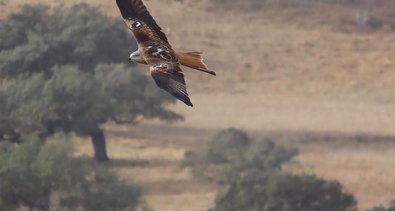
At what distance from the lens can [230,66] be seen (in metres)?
44.6

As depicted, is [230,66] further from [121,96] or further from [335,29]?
[121,96]

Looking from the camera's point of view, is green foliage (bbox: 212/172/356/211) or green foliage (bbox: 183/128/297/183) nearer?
green foliage (bbox: 212/172/356/211)

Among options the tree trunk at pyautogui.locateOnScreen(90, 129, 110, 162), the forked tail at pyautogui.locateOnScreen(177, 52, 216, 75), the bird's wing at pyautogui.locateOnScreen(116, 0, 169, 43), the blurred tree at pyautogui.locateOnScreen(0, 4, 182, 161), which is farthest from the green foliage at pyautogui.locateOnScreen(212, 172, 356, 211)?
the forked tail at pyautogui.locateOnScreen(177, 52, 216, 75)

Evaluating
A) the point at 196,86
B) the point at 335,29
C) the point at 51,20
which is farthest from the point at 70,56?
the point at 335,29

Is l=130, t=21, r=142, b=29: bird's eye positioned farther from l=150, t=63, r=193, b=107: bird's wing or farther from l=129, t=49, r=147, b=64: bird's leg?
l=150, t=63, r=193, b=107: bird's wing

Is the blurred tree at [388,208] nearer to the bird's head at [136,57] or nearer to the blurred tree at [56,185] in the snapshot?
the blurred tree at [56,185]

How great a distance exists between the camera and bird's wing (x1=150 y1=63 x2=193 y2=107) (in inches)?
452

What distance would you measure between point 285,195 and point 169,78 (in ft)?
60.9

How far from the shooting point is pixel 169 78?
1159cm

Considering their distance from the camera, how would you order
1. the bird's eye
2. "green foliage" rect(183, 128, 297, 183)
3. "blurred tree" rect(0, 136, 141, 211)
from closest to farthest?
the bird's eye < "blurred tree" rect(0, 136, 141, 211) < "green foliage" rect(183, 128, 297, 183)

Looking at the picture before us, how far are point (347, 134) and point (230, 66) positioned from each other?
690 cm

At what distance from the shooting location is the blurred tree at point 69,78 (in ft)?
112

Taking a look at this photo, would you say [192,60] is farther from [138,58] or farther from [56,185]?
[56,185]

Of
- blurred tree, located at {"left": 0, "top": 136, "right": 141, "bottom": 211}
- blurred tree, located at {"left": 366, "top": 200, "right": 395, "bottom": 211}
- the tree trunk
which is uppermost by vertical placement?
blurred tree, located at {"left": 366, "top": 200, "right": 395, "bottom": 211}
